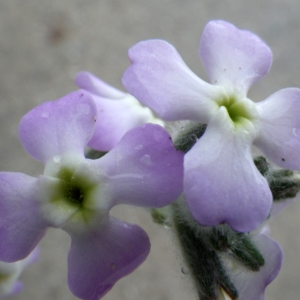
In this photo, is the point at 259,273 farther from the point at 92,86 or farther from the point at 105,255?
the point at 92,86

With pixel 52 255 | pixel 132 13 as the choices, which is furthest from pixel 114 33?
pixel 52 255

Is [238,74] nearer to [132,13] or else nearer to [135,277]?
[135,277]

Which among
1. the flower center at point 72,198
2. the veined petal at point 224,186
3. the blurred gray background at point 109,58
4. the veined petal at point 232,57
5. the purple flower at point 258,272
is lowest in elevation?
the blurred gray background at point 109,58

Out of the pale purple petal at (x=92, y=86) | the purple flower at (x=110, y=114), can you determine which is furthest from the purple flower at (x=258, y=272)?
the pale purple petal at (x=92, y=86)

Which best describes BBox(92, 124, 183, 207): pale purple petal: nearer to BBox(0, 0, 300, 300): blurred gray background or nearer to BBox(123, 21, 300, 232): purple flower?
BBox(123, 21, 300, 232): purple flower

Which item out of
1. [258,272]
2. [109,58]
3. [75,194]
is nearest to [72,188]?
[75,194]

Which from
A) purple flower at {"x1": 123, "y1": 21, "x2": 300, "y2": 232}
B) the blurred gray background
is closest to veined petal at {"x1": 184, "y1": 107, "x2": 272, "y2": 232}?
purple flower at {"x1": 123, "y1": 21, "x2": 300, "y2": 232}

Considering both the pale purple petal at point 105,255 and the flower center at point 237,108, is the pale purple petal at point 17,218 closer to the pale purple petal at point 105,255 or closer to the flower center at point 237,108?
the pale purple petal at point 105,255
